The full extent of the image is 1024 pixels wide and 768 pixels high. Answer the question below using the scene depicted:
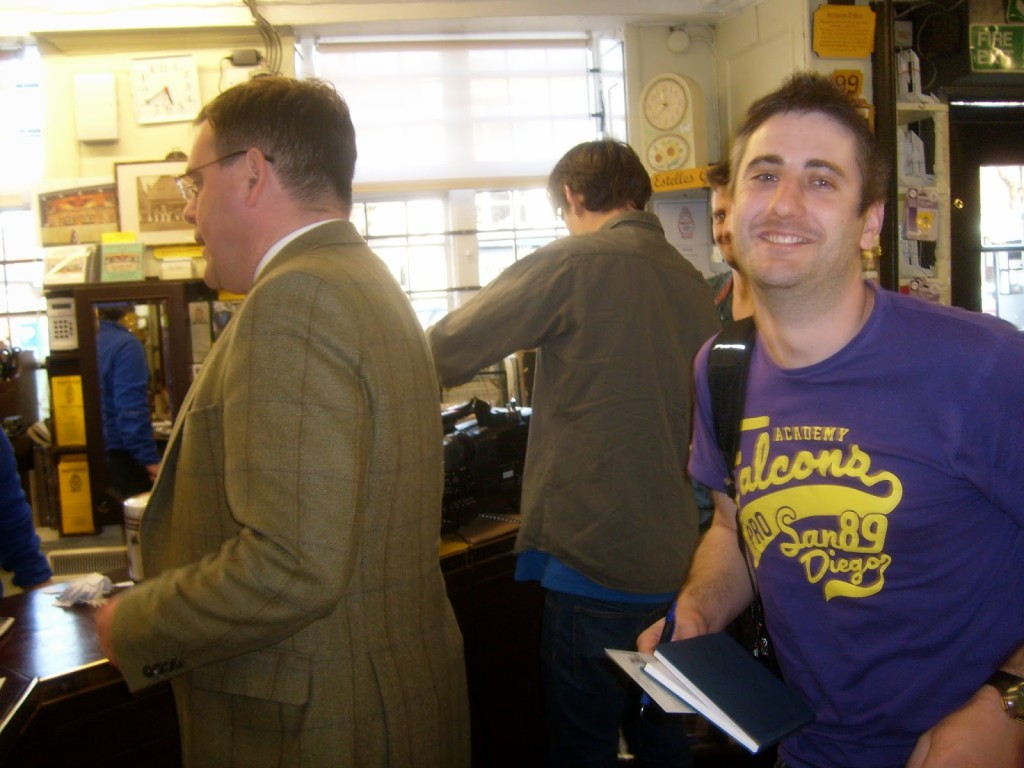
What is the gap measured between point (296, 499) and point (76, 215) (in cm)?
332

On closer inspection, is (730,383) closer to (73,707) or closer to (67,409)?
(73,707)

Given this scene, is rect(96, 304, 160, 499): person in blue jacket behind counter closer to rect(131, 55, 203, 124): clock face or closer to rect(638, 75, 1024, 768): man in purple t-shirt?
rect(131, 55, 203, 124): clock face

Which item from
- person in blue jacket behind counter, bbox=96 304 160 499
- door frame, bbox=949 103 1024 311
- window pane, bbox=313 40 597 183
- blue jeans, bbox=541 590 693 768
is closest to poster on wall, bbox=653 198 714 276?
window pane, bbox=313 40 597 183

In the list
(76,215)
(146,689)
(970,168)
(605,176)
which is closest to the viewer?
(146,689)

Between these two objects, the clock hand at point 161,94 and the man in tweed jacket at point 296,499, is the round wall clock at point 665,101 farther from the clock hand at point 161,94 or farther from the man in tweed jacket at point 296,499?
the man in tweed jacket at point 296,499

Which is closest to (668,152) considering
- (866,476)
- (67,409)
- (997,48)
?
(997,48)

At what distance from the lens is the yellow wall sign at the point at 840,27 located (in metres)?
3.48

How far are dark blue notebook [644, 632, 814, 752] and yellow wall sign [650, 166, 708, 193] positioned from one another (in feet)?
9.92

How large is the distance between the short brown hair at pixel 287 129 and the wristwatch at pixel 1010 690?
1107 millimetres

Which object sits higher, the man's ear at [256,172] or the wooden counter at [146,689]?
the man's ear at [256,172]

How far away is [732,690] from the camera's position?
1.06 m

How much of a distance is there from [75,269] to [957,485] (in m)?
3.67

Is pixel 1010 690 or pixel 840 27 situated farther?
pixel 840 27

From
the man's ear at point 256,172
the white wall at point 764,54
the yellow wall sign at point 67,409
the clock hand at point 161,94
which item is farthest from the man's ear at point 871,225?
the clock hand at point 161,94
